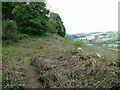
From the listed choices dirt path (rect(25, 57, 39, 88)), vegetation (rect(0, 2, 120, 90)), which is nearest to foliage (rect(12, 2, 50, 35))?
vegetation (rect(0, 2, 120, 90))

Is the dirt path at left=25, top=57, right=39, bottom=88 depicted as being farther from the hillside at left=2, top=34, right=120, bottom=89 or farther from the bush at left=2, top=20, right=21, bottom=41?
the bush at left=2, top=20, right=21, bottom=41

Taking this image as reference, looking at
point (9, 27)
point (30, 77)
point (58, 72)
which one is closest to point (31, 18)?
point (9, 27)

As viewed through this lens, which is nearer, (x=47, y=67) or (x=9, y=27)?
(x=47, y=67)

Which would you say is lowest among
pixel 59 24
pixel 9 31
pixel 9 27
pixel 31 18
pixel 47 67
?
pixel 47 67

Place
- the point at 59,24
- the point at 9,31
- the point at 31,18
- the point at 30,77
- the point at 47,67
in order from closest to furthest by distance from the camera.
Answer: the point at 30,77 < the point at 47,67 < the point at 9,31 < the point at 31,18 < the point at 59,24

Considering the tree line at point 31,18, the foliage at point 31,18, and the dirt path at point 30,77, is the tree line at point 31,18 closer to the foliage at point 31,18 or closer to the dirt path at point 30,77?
the foliage at point 31,18

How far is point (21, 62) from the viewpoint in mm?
11445

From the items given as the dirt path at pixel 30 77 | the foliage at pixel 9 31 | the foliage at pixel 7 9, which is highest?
the foliage at pixel 7 9

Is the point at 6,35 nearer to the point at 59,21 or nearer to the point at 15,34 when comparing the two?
the point at 15,34

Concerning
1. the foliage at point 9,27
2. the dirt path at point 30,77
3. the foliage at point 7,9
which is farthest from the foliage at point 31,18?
the dirt path at point 30,77

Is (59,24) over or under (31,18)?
under

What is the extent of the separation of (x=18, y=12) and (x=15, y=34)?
2.20m

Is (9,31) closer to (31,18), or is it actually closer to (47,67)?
(31,18)

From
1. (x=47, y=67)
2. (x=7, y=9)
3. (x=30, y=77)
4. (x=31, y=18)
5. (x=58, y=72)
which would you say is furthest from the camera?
(x=7, y=9)
